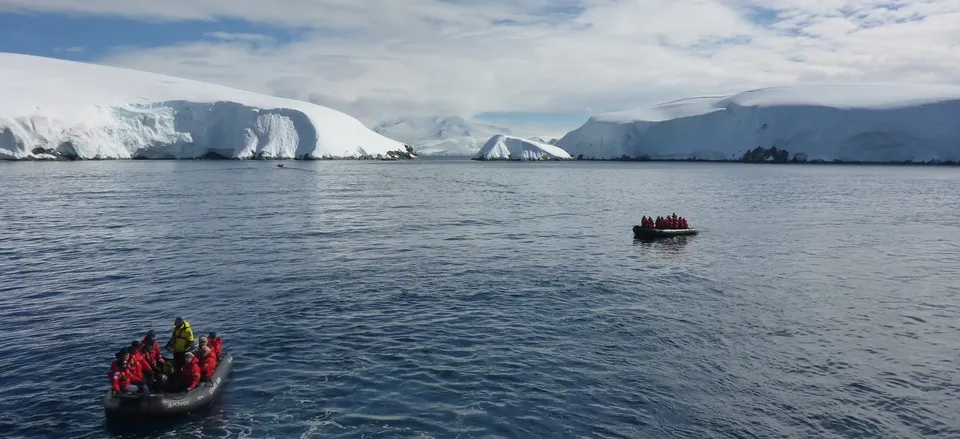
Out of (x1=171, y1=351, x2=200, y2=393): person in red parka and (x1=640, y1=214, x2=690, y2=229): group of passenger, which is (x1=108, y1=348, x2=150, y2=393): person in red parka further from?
(x1=640, y1=214, x2=690, y2=229): group of passenger

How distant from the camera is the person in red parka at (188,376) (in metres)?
17.0

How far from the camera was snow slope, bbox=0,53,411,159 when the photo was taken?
139 m

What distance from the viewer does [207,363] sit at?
689 inches

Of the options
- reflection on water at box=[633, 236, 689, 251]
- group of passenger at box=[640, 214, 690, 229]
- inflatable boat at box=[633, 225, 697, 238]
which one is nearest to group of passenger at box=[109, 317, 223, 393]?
reflection on water at box=[633, 236, 689, 251]

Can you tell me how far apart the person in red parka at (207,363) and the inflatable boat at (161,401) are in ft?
0.55

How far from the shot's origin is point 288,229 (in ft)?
148

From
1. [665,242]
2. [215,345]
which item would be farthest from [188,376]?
[665,242]

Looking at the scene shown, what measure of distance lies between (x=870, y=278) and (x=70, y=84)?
187868 millimetres

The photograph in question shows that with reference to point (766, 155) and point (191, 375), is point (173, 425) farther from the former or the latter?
point (766, 155)

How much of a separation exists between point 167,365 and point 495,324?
10.6 m

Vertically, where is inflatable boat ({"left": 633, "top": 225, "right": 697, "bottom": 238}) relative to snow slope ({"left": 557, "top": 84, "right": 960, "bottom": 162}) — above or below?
below

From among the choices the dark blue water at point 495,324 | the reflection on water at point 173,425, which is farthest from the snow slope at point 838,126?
the reflection on water at point 173,425

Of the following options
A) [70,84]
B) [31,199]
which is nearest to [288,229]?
[31,199]

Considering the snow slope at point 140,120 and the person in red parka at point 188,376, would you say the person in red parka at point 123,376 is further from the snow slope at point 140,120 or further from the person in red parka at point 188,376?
the snow slope at point 140,120
